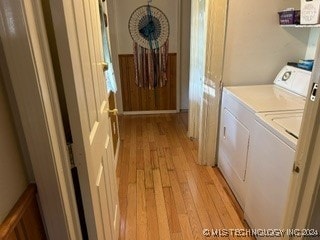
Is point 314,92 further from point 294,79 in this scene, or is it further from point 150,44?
point 150,44

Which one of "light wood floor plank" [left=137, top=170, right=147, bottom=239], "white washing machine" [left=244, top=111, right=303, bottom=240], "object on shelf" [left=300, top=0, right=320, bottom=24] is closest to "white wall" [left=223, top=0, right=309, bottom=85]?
"object on shelf" [left=300, top=0, right=320, bottom=24]

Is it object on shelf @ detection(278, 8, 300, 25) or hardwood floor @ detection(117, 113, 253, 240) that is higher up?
object on shelf @ detection(278, 8, 300, 25)

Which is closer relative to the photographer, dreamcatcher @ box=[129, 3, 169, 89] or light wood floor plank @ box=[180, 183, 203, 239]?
light wood floor plank @ box=[180, 183, 203, 239]

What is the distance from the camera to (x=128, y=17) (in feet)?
12.2

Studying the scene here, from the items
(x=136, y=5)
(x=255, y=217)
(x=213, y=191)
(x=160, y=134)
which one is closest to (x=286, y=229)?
(x=255, y=217)

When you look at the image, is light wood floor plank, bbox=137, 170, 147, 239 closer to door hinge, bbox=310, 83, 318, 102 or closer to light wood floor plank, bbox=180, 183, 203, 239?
light wood floor plank, bbox=180, 183, 203, 239

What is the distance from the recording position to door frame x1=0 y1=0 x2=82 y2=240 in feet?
2.02

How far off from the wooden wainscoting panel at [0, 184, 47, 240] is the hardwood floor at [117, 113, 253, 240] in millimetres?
1112

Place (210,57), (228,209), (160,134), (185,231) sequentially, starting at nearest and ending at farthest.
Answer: (185,231) < (228,209) < (210,57) < (160,134)

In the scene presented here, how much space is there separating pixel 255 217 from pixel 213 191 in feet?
1.93

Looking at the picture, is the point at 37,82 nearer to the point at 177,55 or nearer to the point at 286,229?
the point at 286,229

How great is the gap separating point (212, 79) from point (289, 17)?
0.81 meters

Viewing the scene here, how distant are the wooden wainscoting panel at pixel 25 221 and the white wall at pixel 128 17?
11.1ft

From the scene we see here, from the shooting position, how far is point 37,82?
66cm
